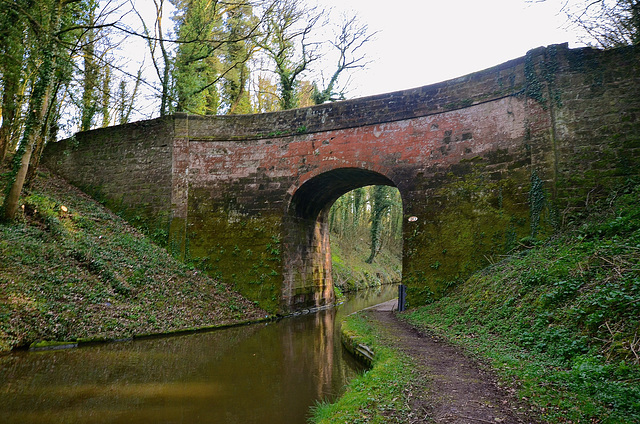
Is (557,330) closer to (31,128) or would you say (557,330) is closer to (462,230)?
(462,230)

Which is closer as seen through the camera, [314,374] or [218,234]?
[314,374]

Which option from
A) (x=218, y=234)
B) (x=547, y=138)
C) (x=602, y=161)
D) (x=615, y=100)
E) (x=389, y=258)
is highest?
(x=615, y=100)

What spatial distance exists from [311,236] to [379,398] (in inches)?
369

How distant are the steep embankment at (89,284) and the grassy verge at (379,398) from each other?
4864 millimetres

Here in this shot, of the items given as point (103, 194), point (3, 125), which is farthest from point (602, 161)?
point (3, 125)

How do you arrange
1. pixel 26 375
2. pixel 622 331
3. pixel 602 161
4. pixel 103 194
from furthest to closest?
pixel 103 194 → pixel 602 161 → pixel 26 375 → pixel 622 331

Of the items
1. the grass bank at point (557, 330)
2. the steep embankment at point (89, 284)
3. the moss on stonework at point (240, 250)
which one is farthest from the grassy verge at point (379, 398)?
the moss on stonework at point (240, 250)

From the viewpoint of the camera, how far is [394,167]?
1016 centimetres

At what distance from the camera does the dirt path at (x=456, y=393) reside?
2926mm

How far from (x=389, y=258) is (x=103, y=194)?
24157 mm

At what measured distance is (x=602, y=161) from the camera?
7.64m

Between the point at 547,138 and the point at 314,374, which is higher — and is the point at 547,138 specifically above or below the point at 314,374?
above

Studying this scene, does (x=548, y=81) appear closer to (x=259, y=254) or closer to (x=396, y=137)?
(x=396, y=137)

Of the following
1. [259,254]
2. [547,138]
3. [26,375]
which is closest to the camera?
[26,375]
